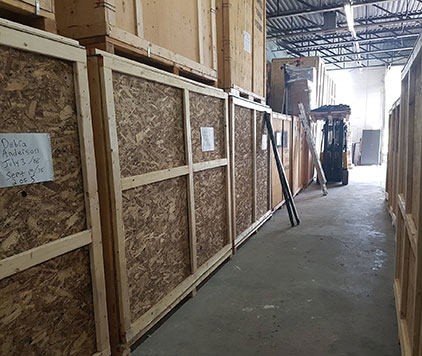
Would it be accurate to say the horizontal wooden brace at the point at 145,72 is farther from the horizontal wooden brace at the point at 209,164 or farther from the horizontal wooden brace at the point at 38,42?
the horizontal wooden brace at the point at 209,164

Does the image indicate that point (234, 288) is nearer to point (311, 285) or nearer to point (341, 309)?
point (311, 285)

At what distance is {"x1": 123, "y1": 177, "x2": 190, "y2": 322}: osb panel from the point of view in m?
2.26

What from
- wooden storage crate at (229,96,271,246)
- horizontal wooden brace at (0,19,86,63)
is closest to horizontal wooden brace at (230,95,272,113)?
wooden storage crate at (229,96,271,246)

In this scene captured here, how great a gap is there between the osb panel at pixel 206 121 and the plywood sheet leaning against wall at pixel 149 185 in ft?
0.03

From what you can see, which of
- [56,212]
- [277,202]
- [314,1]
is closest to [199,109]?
[56,212]

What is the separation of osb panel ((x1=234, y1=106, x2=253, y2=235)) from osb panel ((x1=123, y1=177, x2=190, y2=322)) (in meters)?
1.51

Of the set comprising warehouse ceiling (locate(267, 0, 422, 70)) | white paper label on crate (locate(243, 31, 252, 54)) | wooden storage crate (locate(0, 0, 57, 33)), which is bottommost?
wooden storage crate (locate(0, 0, 57, 33))

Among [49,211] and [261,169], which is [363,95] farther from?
[49,211]

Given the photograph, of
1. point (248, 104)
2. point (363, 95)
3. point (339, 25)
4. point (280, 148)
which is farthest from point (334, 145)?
point (363, 95)

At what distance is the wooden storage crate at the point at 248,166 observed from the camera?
4156 millimetres

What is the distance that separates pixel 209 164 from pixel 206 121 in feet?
1.51

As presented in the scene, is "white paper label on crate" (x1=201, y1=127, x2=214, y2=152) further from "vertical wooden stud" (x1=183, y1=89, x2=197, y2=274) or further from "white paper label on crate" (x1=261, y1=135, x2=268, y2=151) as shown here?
"white paper label on crate" (x1=261, y1=135, x2=268, y2=151)

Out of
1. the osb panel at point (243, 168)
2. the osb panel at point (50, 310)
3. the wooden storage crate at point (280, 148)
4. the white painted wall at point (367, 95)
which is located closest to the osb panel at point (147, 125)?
the osb panel at point (50, 310)

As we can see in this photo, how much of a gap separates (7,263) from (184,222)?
1.63 meters
